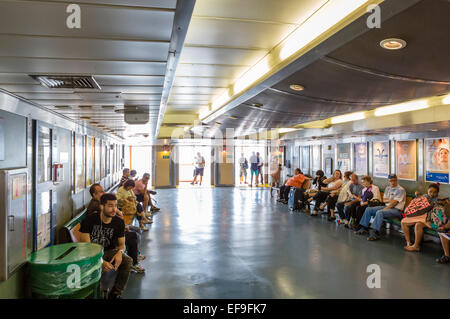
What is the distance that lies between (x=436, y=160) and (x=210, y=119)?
208 inches

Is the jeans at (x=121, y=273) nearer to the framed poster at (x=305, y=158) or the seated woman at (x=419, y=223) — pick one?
the seated woman at (x=419, y=223)

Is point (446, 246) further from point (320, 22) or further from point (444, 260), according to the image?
point (320, 22)

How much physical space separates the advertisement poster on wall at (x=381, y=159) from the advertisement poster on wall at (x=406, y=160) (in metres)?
0.43

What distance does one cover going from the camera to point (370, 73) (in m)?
2.81

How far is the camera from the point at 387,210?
6746 millimetres

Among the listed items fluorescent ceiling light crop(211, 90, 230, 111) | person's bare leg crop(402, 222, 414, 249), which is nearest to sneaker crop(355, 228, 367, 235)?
person's bare leg crop(402, 222, 414, 249)

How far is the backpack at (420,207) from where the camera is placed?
5.80 meters

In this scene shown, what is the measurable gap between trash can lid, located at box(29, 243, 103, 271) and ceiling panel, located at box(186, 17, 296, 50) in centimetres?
244

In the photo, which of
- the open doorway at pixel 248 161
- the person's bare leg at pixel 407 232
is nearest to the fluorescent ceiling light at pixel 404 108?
the person's bare leg at pixel 407 232

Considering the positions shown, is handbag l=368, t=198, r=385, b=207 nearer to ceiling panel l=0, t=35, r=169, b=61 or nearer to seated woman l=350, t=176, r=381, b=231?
seated woman l=350, t=176, r=381, b=231

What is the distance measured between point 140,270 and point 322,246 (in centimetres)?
335

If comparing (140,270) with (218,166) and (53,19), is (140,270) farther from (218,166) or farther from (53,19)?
(218,166)

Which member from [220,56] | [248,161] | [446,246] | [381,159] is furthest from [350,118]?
[248,161]

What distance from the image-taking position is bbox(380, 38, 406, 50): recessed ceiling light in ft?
6.56
